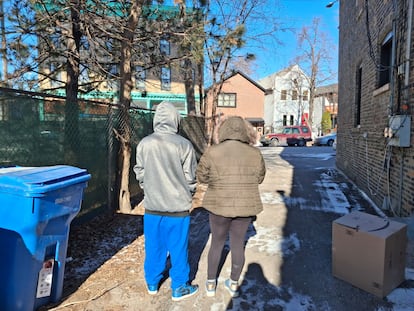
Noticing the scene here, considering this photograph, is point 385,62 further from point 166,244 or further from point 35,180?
point 35,180

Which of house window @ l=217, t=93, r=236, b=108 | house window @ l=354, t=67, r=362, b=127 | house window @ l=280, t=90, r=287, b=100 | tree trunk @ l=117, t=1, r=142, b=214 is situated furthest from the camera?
house window @ l=280, t=90, r=287, b=100

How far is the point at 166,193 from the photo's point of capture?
2.78 metres

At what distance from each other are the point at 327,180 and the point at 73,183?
7.73m

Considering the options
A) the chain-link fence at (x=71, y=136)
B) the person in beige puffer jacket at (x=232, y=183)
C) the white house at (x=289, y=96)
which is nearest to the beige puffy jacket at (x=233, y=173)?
the person in beige puffer jacket at (x=232, y=183)

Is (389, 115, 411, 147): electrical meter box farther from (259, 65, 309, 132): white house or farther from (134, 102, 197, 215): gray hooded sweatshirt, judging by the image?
(259, 65, 309, 132): white house

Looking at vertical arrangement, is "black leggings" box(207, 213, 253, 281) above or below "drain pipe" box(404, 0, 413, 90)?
below

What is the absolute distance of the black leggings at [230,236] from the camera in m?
2.84

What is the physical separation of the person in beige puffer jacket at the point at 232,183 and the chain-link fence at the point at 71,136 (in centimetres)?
204

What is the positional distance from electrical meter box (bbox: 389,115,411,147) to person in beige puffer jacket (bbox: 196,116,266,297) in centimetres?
289

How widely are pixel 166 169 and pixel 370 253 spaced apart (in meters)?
1.99

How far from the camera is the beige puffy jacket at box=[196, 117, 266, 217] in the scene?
9.05ft

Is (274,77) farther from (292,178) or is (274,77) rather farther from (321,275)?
(321,275)

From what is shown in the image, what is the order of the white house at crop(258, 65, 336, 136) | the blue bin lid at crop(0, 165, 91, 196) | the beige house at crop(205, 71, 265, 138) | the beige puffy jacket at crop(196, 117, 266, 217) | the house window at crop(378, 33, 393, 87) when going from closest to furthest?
the blue bin lid at crop(0, 165, 91, 196), the beige puffy jacket at crop(196, 117, 266, 217), the house window at crop(378, 33, 393, 87), the beige house at crop(205, 71, 265, 138), the white house at crop(258, 65, 336, 136)

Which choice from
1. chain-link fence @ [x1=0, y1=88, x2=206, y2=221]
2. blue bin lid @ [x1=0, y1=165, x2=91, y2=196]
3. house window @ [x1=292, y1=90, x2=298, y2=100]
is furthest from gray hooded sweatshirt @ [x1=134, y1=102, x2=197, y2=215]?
house window @ [x1=292, y1=90, x2=298, y2=100]
